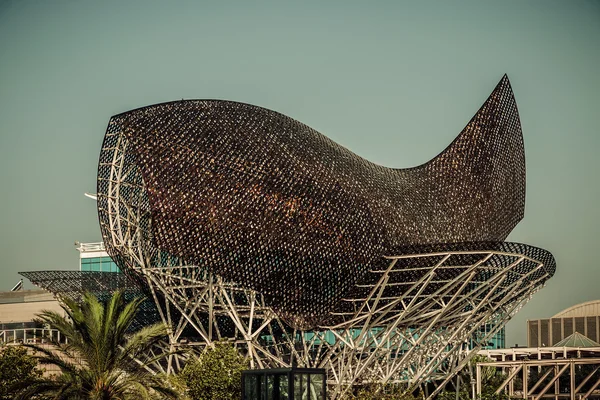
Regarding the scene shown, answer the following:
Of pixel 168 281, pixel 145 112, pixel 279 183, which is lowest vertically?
pixel 168 281

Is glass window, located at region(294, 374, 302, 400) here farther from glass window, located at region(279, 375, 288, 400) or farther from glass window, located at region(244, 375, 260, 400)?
glass window, located at region(244, 375, 260, 400)

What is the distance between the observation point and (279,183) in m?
56.9

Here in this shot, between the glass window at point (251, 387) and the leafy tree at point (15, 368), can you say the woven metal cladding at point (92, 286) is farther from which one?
the glass window at point (251, 387)

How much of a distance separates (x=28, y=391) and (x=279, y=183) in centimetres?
1949

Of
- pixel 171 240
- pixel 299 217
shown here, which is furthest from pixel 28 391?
pixel 299 217

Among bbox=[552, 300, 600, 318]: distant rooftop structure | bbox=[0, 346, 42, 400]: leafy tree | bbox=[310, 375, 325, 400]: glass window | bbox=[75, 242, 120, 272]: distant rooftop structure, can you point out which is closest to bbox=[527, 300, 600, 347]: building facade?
bbox=[552, 300, 600, 318]: distant rooftop structure

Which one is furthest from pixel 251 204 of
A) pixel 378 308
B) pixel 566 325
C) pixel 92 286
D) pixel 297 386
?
pixel 566 325

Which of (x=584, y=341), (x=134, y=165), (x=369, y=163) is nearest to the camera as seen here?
(x=134, y=165)

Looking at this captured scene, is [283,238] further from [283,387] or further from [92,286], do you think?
[283,387]

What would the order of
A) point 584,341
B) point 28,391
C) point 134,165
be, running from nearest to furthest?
point 28,391
point 134,165
point 584,341

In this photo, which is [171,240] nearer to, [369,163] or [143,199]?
[143,199]

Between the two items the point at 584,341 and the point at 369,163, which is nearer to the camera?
the point at 369,163

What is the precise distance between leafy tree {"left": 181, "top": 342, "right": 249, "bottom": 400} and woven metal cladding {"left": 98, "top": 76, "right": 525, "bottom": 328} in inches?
162

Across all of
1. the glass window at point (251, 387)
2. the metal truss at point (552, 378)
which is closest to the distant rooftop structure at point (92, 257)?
the metal truss at point (552, 378)
